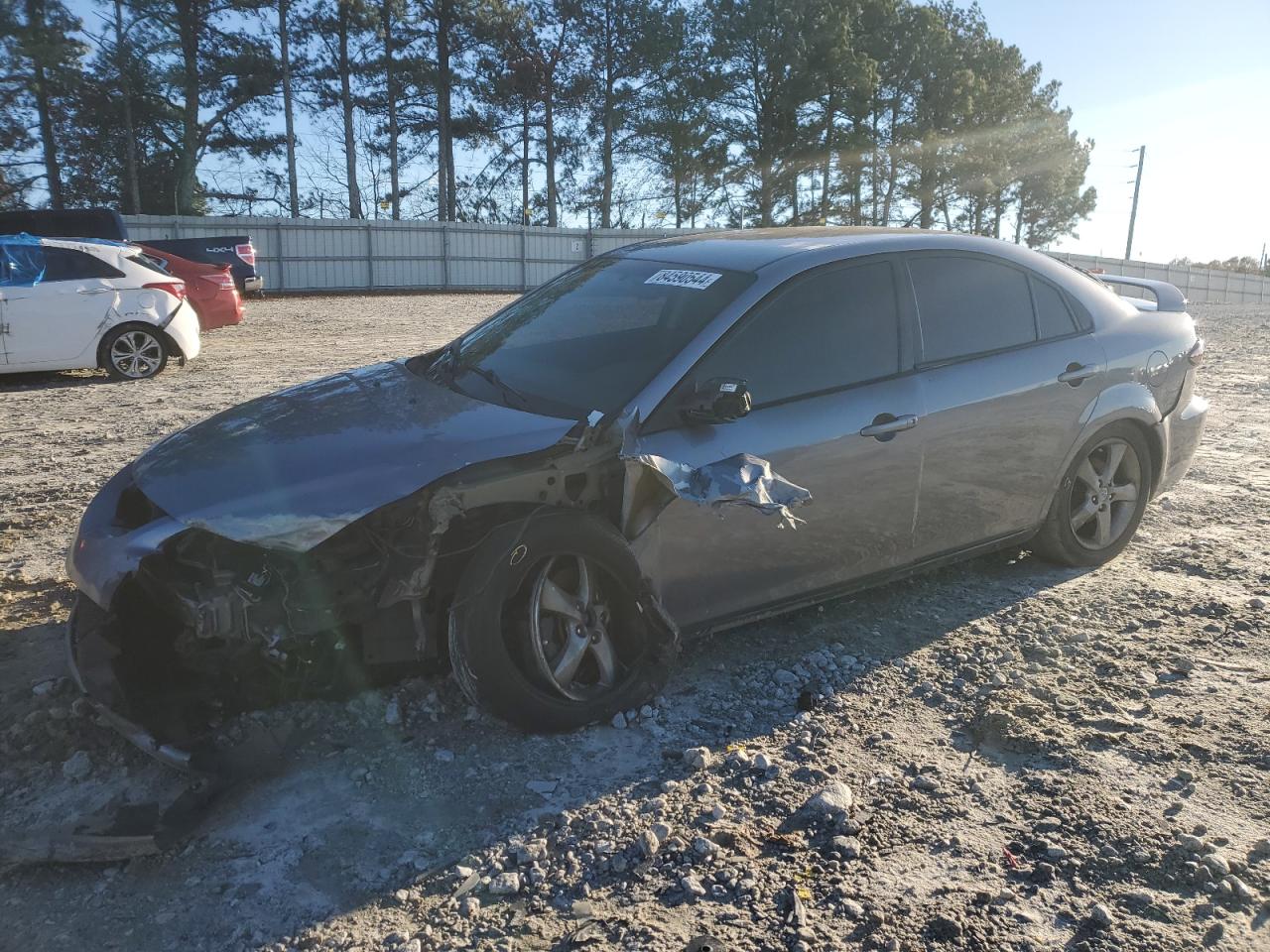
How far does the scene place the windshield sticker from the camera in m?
4.28

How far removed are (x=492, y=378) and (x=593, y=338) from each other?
0.44 metres

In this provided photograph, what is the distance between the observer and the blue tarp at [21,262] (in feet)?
34.7

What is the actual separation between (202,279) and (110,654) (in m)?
12.5

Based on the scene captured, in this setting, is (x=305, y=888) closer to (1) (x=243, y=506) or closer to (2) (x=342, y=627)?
(2) (x=342, y=627)

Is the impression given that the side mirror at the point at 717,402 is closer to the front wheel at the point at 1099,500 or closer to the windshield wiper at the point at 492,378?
the windshield wiper at the point at 492,378

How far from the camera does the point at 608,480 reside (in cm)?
376

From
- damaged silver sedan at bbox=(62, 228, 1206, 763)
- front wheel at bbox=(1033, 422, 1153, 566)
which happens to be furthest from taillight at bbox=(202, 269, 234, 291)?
front wheel at bbox=(1033, 422, 1153, 566)

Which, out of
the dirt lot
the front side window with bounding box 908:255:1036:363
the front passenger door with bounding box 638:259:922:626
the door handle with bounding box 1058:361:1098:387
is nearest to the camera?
the dirt lot

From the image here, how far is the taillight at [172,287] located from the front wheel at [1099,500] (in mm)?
9907

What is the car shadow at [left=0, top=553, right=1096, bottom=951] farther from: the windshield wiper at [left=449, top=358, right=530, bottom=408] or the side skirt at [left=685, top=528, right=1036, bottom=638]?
the windshield wiper at [left=449, top=358, right=530, bottom=408]

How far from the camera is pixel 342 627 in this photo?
140 inches

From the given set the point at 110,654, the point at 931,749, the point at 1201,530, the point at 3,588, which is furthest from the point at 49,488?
the point at 1201,530

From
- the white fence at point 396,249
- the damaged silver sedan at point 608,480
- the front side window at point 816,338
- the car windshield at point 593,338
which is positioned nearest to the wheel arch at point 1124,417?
the damaged silver sedan at point 608,480

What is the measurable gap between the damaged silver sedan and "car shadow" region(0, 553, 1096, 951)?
0.55 feet
